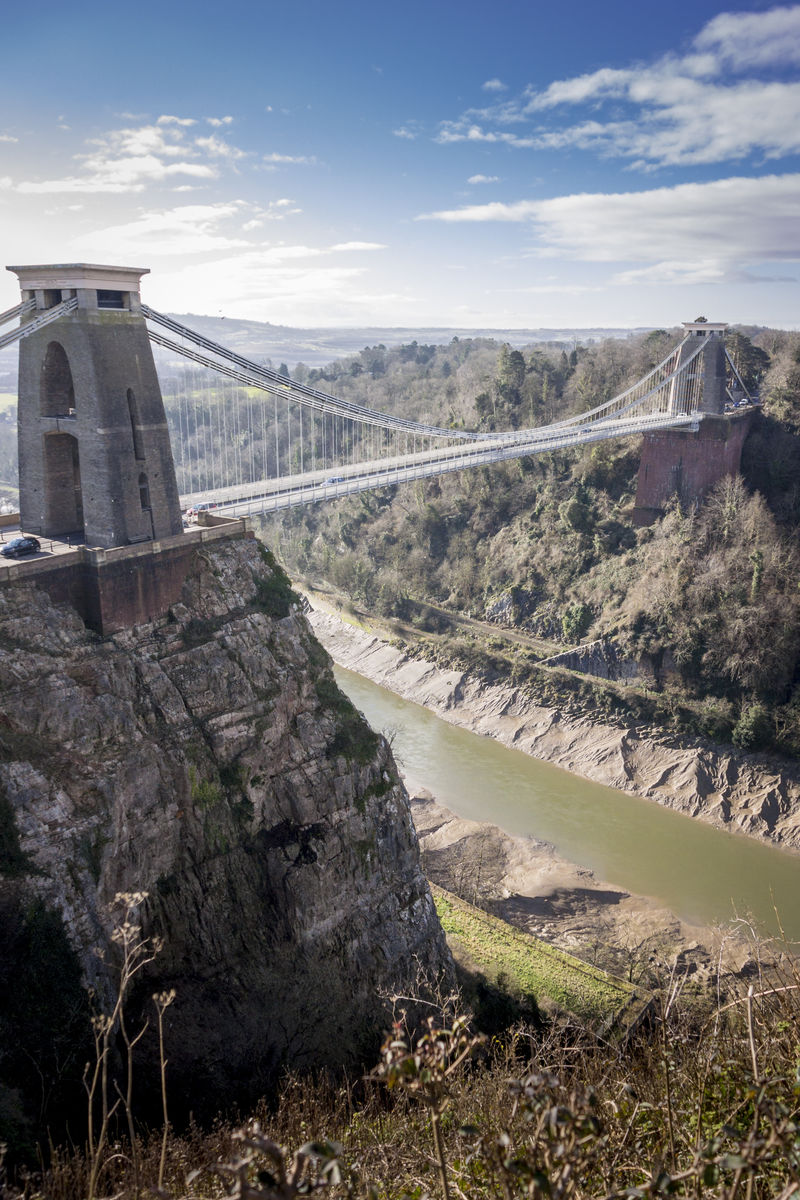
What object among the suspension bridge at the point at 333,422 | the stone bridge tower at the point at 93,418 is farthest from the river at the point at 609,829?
the stone bridge tower at the point at 93,418

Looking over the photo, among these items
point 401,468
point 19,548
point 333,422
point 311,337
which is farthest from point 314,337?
point 19,548

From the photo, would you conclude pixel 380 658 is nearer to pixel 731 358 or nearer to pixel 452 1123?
pixel 731 358

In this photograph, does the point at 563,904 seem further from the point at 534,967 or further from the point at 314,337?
the point at 314,337

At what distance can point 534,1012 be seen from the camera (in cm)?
1462

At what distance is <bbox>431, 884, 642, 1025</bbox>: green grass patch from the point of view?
48.5 feet

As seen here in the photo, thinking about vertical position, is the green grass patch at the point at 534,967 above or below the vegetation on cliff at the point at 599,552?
below

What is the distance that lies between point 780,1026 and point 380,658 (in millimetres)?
26365

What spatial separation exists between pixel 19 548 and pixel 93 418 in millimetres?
2337

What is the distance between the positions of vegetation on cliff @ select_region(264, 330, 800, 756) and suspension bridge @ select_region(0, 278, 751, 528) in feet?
5.91

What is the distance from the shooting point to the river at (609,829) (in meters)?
19.8

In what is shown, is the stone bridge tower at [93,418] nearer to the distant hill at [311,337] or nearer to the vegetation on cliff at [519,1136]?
the vegetation on cliff at [519,1136]

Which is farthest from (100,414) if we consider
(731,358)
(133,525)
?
(731,358)

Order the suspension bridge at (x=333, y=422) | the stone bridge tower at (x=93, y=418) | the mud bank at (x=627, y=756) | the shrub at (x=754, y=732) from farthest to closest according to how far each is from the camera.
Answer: the shrub at (x=754, y=732)
the mud bank at (x=627, y=756)
the suspension bridge at (x=333, y=422)
the stone bridge tower at (x=93, y=418)

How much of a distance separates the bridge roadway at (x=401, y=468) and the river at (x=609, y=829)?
7532mm
